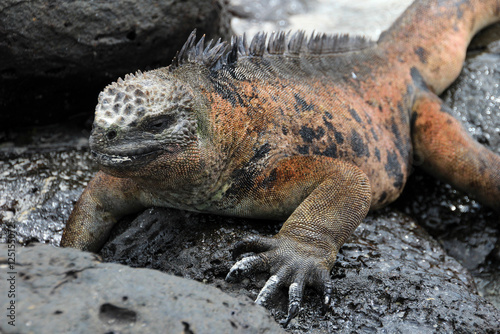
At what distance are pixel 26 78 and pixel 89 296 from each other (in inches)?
122

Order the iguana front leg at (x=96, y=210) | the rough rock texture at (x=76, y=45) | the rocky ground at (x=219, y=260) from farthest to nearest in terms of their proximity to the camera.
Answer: the rough rock texture at (x=76, y=45) → the iguana front leg at (x=96, y=210) → the rocky ground at (x=219, y=260)

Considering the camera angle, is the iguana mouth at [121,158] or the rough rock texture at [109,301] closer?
the rough rock texture at [109,301]

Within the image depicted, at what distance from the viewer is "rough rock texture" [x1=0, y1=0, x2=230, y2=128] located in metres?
4.22

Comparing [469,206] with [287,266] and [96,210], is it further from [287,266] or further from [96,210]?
[96,210]

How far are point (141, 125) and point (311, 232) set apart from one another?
3.67ft

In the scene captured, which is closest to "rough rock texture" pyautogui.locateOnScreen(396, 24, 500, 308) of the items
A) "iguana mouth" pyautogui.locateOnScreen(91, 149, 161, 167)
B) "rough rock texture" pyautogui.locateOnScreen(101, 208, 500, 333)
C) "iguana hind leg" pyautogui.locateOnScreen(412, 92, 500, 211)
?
"iguana hind leg" pyautogui.locateOnScreen(412, 92, 500, 211)

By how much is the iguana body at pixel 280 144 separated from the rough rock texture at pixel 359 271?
112mm

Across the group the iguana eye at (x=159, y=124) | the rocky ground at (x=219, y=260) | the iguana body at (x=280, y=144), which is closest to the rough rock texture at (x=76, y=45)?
the rocky ground at (x=219, y=260)

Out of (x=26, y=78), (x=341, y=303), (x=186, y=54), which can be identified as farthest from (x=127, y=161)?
(x=26, y=78)

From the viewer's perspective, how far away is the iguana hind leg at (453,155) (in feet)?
14.0

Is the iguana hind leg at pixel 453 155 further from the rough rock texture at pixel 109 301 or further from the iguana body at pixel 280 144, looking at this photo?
the rough rock texture at pixel 109 301

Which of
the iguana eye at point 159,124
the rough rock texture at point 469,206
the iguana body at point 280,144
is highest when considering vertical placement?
the iguana eye at point 159,124

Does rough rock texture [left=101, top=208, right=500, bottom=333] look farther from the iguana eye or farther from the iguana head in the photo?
the iguana eye

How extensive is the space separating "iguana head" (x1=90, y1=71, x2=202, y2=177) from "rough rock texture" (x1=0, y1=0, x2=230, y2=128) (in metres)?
1.71
